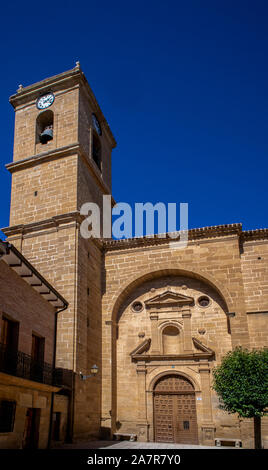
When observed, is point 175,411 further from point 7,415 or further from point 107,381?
point 7,415

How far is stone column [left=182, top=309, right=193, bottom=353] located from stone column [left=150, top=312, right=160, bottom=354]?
1.20m

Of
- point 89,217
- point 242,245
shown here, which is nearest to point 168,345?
point 242,245

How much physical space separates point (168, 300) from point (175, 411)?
4.50 m

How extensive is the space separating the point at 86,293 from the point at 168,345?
4239 mm

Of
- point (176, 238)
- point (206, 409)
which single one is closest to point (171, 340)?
point (206, 409)

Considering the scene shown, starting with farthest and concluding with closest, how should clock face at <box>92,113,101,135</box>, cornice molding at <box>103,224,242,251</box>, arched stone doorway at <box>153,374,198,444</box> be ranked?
1. clock face at <box>92,113,101,135</box>
2. cornice molding at <box>103,224,242,251</box>
3. arched stone doorway at <box>153,374,198,444</box>

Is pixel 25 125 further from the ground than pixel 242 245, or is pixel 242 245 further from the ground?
pixel 25 125

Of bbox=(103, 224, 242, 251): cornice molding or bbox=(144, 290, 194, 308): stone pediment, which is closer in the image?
bbox=(103, 224, 242, 251): cornice molding

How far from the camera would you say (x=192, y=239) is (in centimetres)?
1836

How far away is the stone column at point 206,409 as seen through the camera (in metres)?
15.5

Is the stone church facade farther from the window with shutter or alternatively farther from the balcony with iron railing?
the window with shutter

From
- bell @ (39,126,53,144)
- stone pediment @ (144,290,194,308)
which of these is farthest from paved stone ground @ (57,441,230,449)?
bell @ (39,126,53,144)

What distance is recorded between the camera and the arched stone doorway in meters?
16.1
